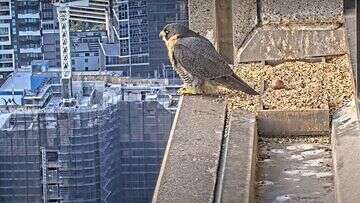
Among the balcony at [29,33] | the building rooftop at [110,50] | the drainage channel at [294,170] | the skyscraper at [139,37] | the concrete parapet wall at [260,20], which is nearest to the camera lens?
the drainage channel at [294,170]

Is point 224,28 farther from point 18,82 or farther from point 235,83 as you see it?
point 18,82

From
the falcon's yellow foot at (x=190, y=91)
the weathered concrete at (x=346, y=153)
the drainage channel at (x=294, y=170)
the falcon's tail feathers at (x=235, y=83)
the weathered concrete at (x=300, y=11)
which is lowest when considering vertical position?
the drainage channel at (x=294, y=170)

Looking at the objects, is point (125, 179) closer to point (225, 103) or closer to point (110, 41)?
point (110, 41)

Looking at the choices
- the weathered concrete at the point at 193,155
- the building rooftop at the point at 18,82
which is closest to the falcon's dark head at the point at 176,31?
the weathered concrete at the point at 193,155

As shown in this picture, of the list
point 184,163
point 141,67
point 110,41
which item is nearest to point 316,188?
point 184,163

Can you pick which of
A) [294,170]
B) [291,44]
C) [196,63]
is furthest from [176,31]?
[294,170]

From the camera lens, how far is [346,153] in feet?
12.0

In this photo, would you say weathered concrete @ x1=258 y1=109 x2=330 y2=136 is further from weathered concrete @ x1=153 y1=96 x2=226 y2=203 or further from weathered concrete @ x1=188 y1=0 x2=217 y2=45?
weathered concrete @ x1=188 y1=0 x2=217 y2=45

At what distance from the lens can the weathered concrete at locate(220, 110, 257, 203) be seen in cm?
331

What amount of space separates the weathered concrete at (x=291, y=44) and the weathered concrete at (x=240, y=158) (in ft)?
3.91

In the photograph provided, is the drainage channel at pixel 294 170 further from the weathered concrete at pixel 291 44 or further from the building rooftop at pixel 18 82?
the building rooftop at pixel 18 82

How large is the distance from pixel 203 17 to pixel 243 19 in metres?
0.20

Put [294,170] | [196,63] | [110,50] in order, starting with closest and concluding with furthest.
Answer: [294,170], [196,63], [110,50]

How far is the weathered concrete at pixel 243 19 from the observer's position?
19.5 feet
